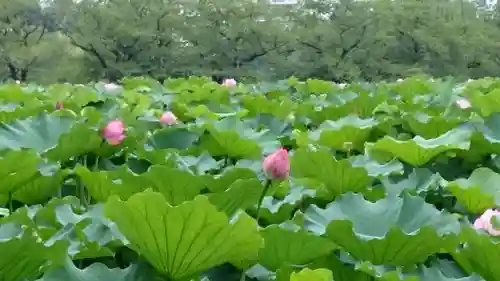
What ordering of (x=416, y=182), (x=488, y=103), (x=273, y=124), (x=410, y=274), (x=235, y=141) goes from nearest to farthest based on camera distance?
(x=410, y=274)
(x=416, y=182)
(x=235, y=141)
(x=273, y=124)
(x=488, y=103)

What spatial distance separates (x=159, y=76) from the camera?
2072 cm

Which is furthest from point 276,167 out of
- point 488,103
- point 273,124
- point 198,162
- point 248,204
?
point 488,103

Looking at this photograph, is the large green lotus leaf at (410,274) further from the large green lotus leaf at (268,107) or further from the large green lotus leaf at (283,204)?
the large green lotus leaf at (268,107)

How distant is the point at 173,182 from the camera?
0.87 metres

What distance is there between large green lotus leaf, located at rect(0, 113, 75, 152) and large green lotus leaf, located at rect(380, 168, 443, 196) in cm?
59

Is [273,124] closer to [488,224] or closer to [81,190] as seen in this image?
[81,190]

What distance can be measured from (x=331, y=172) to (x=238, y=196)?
0.30 meters

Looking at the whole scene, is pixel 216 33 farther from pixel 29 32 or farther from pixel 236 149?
pixel 236 149

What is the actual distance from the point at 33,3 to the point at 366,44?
11.1 meters

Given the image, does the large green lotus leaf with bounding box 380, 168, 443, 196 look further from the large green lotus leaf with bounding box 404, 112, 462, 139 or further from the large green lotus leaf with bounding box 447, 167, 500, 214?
the large green lotus leaf with bounding box 404, 112, 462, 139

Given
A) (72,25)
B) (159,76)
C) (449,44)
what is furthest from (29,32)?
(449,44)

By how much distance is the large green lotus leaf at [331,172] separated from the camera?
3.44 ft

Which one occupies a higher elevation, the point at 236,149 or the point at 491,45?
the point at 236,149

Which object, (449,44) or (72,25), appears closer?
(449,44)
